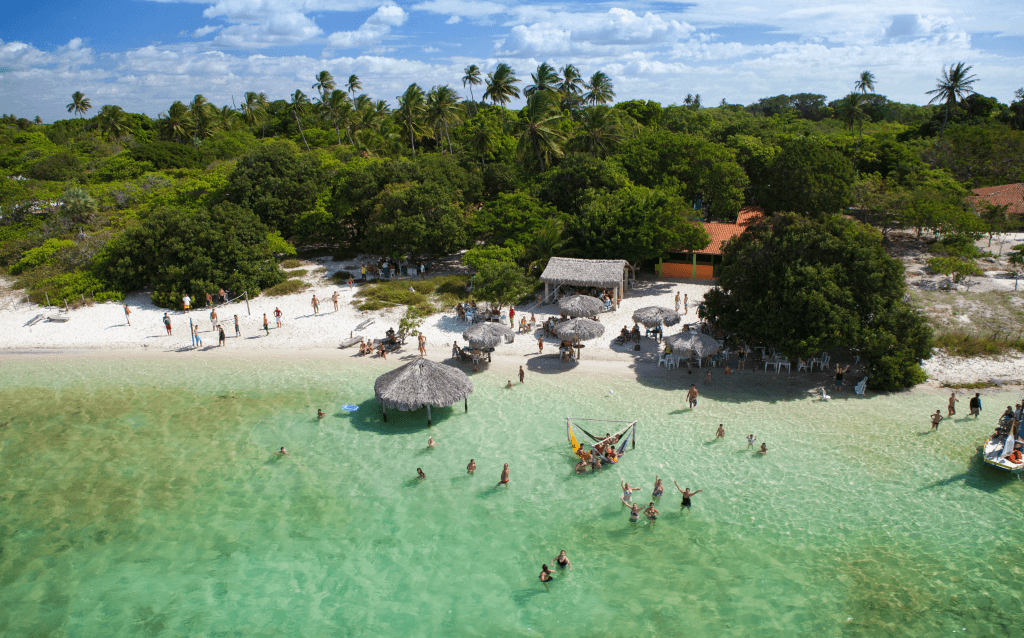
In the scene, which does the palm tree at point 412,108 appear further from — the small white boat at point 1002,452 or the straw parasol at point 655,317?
the small white boat at point 1002,452

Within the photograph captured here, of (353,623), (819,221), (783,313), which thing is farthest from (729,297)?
(353,623)

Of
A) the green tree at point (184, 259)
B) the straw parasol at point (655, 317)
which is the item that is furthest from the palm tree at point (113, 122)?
the straw parasol at point (655, 317)

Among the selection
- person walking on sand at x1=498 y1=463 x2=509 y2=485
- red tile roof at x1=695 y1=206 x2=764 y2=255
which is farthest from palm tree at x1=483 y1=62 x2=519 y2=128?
person walking on sand at x1=498 y1=463 x2=509 y2=485

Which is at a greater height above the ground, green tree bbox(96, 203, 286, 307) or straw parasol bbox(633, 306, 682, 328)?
green tree bbox(96, 203, 286, 307)

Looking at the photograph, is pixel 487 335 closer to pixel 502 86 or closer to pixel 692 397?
pixel 692 397

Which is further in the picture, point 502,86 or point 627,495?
A: point 502,86

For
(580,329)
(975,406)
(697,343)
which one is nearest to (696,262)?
(697,343)

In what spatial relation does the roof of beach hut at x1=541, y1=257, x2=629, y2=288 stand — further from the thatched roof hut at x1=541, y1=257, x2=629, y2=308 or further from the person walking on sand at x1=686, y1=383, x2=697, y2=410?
the person walking on sand at x1=686, y1=383, x2=697, y2=410
